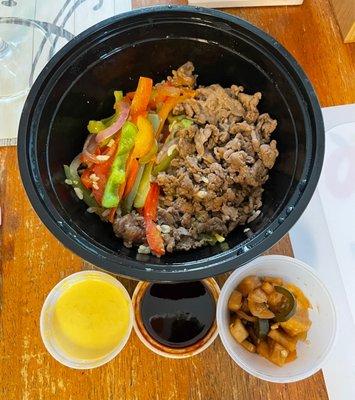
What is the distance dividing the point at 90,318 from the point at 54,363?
12cm

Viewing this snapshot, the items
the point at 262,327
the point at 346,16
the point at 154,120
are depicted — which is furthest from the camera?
the point at 346,16

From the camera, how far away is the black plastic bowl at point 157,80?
0.86 meters

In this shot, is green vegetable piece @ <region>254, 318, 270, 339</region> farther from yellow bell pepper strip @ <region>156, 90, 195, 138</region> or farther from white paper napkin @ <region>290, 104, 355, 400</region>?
yellow bell pepper strip @ <region>156, 90, 195, 138</region>

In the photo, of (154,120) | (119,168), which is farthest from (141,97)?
(119,168)

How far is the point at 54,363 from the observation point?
1.03m

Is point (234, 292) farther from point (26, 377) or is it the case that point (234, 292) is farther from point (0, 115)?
point (0, 115)

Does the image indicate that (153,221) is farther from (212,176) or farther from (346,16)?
(346,16)

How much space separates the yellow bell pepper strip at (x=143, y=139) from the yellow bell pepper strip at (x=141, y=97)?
1.4 inches

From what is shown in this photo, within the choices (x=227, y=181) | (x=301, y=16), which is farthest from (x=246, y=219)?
(x=301, y=16)

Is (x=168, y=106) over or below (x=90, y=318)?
over

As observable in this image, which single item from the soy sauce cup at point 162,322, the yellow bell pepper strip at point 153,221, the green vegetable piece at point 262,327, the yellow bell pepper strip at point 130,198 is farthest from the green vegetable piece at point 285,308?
the yellow bell pepper strip at point 130,198

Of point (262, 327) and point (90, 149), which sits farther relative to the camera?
point (90, 149)

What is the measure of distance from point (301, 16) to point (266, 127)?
480 millimetres

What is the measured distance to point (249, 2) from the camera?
1326 mm
